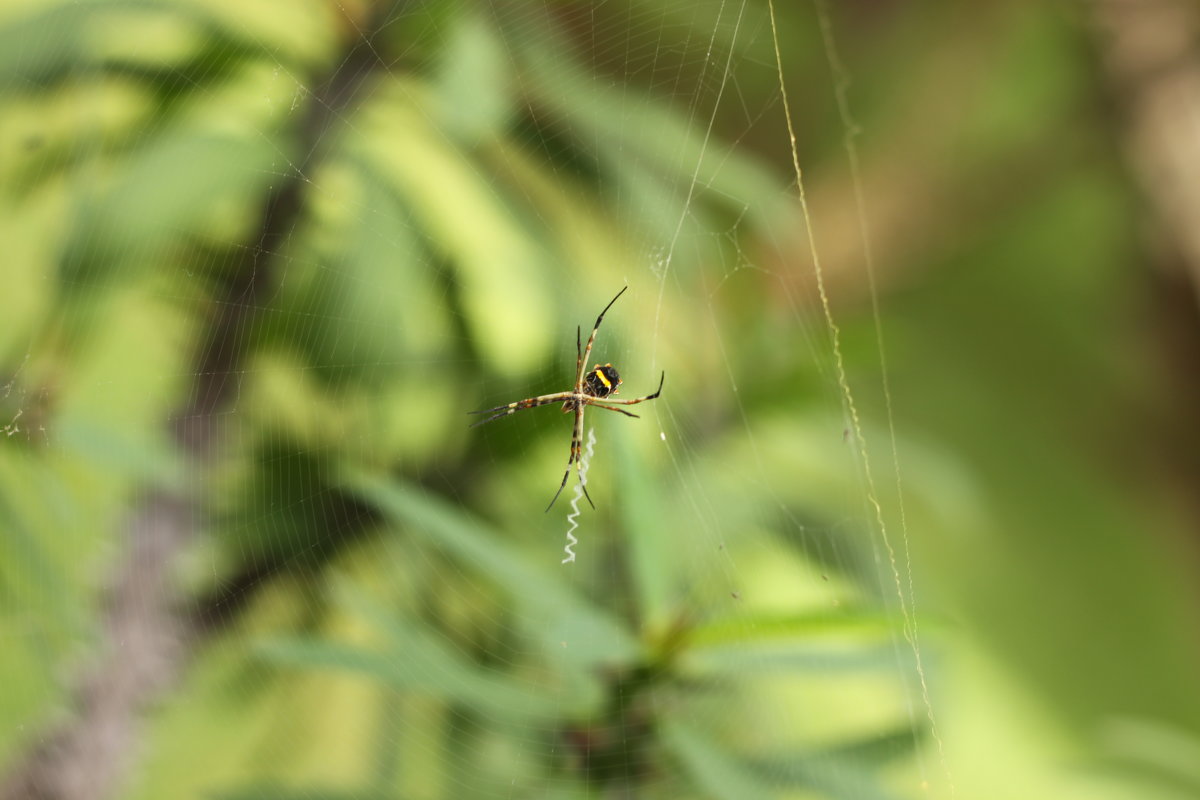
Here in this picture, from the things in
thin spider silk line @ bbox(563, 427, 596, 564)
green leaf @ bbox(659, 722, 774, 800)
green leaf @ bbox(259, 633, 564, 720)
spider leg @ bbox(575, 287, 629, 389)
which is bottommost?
green leaf @ bbox(659, 722, 774, 800)

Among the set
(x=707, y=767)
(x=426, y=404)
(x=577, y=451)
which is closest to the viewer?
(x=707, y=767)

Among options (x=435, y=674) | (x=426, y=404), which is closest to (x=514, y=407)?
(x=426, y=404)

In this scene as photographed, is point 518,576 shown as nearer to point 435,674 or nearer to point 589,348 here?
point 435,674

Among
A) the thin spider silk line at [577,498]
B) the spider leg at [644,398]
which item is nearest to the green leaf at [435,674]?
the thin spider silk line at [577,498]

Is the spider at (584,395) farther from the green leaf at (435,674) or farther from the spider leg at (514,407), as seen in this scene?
the green leaf at (435,674)

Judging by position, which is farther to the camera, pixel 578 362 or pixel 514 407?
pixel 578 362

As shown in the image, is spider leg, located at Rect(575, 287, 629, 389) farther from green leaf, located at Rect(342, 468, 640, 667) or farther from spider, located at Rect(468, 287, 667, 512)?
green leaf, located at Rect(342, 468, 640, 667)

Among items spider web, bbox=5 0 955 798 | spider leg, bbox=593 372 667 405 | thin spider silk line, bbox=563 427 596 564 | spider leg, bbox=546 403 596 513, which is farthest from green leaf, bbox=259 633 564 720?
spider leg, bbox=593 372 667 405

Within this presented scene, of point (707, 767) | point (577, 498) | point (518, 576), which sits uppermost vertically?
point (577, 498)
